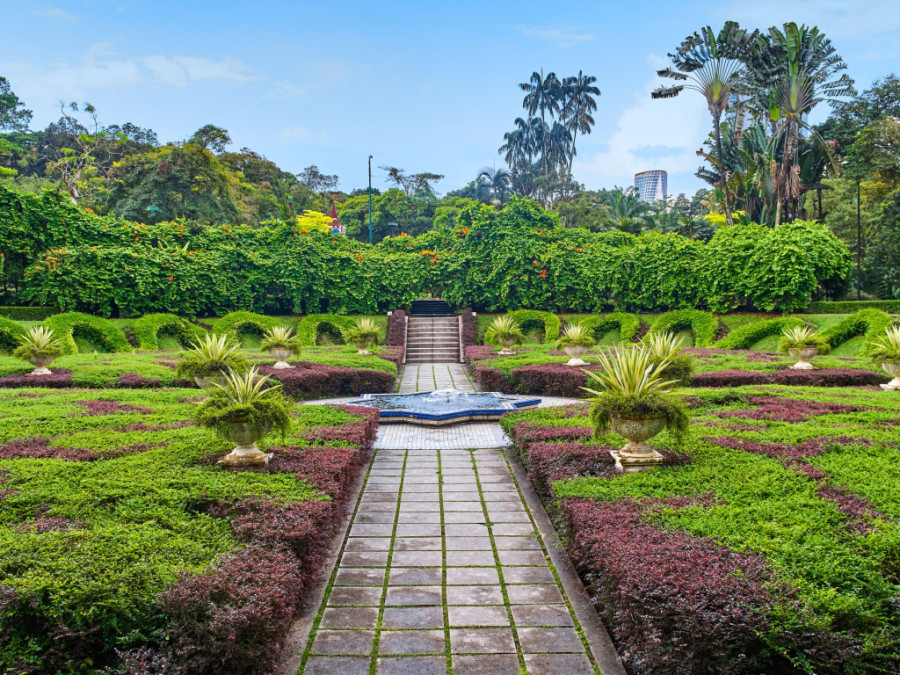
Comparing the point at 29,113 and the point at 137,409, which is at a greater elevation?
the point at 29,113

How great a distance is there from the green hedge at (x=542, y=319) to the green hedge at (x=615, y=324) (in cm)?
85

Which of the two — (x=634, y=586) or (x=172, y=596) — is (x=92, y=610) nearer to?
(x=172, y=596)

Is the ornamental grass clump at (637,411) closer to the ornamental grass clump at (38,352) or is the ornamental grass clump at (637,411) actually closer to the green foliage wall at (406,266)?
the ornamental grass clump at (38,352)

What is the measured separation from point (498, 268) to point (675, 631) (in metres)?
18.0

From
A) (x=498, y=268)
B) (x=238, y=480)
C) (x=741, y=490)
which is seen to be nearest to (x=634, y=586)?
(x=741, y=490)

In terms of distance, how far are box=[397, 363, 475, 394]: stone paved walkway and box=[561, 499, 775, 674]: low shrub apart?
8862 millimetres

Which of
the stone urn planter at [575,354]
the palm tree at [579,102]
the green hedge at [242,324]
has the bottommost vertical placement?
the stone urn planter at [575,354]

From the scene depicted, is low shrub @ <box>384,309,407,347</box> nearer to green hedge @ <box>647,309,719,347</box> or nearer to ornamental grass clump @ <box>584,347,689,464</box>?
green hedge @ <box>647,309,719,347</box>

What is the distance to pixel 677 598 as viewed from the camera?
267cm

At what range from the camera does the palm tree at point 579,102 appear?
42688mm

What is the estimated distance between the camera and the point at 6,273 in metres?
16.7

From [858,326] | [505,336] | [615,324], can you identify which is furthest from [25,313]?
[858,326]

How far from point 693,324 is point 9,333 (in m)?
17.0

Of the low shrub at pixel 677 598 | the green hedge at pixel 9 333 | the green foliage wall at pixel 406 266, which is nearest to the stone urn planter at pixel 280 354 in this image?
the green hedge at pixel 9 333
